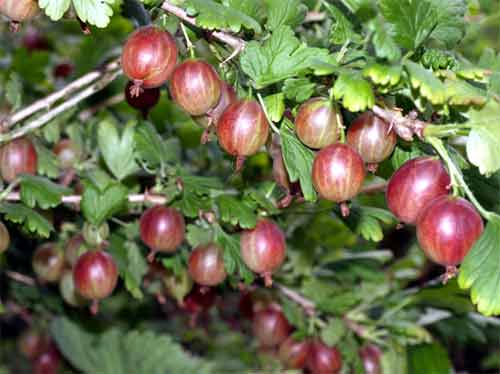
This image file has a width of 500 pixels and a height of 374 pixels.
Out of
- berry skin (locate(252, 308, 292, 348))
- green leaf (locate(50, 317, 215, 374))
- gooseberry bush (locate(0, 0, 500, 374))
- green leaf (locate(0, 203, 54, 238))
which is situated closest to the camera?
gooseberry bush (locate(0, 0, 500, 374))

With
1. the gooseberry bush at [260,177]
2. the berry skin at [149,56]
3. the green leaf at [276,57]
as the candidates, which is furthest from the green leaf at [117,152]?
the green leaf at [276,57]

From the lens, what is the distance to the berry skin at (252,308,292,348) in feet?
5.24

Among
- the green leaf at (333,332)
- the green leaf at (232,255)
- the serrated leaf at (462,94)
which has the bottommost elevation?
the green leaf at (333,332)

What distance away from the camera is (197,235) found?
126 centimetres

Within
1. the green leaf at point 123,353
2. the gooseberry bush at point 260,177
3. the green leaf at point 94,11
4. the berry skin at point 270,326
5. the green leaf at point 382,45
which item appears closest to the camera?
the green leaf at point 382,45

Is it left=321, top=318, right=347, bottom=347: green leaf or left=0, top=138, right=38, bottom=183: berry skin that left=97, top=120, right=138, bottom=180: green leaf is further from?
left=321, top=318, right=347, bottom=347: green leaf

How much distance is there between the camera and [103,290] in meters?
1.22

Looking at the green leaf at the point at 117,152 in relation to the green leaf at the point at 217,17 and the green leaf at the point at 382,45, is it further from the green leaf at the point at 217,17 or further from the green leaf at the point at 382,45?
the green leaf at the point at 382,45

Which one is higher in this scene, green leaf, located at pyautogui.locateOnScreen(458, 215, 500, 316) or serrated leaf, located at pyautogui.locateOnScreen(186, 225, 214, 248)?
green leaf, located at pyautogui.locateOnScreen(458, 215, 500, 316)

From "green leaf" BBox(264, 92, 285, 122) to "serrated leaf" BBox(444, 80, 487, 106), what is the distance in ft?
0.70

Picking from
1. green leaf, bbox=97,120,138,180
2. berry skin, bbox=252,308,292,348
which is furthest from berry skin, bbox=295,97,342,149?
berry skin, bbox=252,308,292,348

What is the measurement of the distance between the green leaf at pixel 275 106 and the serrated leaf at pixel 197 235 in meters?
0.40

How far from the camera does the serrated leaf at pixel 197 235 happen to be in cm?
125

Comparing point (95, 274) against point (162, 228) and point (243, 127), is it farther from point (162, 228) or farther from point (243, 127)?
point (243, 127)
